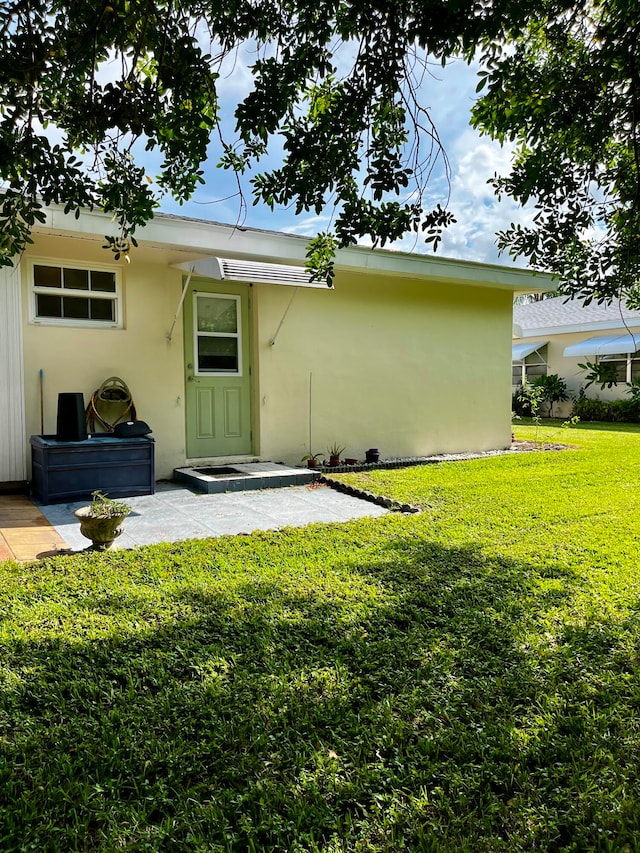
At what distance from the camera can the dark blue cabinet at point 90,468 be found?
6441 millimetres

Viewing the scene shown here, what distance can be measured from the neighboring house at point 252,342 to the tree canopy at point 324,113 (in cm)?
352

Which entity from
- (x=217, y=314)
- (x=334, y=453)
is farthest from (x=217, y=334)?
(x=334, y=453)

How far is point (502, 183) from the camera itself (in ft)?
13.1

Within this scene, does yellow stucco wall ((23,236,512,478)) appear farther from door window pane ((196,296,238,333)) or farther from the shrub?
the shrub

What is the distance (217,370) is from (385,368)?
120 inches

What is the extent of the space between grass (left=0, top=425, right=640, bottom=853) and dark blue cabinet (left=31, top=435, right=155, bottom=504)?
7.36ft

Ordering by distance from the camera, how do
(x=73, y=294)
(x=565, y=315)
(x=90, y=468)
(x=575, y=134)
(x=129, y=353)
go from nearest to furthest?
(x=575, y=134)
(x=90, y=468)
(x=73, y=294)
(x=129, y=353)
(x=565, y=315)

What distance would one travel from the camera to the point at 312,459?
9031 millimetres

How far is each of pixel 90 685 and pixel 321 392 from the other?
7.04 metres

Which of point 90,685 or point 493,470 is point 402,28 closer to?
point 90,685

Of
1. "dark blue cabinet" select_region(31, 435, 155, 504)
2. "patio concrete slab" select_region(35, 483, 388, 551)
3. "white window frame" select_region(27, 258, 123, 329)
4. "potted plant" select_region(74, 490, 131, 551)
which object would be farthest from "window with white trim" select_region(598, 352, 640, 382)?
"potted plant" select_region(74, 490, 131, 551)

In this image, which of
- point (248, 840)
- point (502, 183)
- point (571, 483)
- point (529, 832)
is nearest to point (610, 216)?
point (502, 183)

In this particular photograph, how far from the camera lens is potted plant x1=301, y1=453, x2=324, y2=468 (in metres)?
8.90

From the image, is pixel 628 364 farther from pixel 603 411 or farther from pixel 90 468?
pixel 90 468
